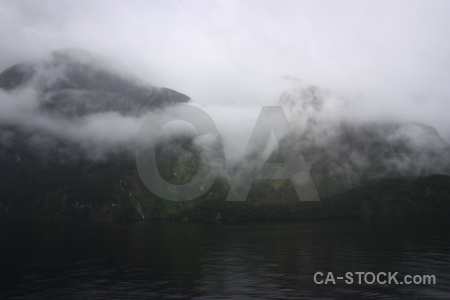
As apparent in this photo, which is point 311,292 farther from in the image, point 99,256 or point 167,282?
point 99,256

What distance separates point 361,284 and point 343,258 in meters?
23.3

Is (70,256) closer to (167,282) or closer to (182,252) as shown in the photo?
(182,252)

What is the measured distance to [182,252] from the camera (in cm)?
8356

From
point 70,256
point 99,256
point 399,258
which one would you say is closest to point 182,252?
point 99,256

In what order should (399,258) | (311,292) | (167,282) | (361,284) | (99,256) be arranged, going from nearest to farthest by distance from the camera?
(311,292) → (361,284) → (167,282) → (399,258) → (99,256)

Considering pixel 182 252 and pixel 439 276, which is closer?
pixel 439 276

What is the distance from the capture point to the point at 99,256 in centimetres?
7844

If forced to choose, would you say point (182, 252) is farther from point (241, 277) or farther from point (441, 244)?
point (441, 244)

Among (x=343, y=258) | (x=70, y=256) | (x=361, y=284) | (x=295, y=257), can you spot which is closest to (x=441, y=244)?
(x=343, y=258)

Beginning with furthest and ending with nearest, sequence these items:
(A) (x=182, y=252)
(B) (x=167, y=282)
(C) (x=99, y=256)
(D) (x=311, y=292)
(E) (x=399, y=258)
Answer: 1. (A) (x=182, y=252)
2. (C) (x=99, y=256)
3. (E) (x=399, y=258)
4. (B) (x=167, y=282)
5. (D) (x=311, y=292)

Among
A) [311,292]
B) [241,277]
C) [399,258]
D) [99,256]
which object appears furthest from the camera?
[99,256]

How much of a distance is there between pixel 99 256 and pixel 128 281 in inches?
1255

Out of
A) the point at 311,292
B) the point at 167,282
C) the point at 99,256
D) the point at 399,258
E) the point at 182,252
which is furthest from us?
the point at 182,252

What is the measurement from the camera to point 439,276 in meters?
50.2
